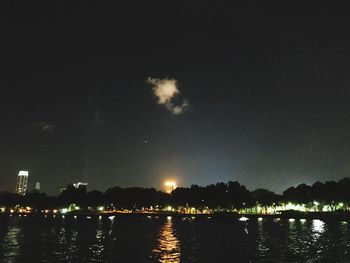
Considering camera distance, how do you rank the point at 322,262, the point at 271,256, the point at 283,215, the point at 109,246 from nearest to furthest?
the point at 322,262 → the point at 271,256 → the point at 109,246 → the point at 283,215

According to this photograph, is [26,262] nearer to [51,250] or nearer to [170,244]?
[51,250]

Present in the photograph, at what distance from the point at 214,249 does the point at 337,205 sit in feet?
425

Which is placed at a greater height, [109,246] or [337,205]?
[337,205]

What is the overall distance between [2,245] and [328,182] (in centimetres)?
14581

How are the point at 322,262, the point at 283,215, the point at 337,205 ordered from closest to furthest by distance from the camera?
1. the point at 322,262
2. the point at 337,205
3. the point at 283,215

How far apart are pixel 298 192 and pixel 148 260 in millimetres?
157441

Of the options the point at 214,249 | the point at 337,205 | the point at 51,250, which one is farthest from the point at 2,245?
the point at 337,205

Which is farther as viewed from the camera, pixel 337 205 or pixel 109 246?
pixel 337 205

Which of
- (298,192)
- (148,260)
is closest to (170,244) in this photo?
(148,260)

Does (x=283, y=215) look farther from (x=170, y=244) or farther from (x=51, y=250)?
(x=51, y=250)

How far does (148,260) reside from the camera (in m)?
46.4

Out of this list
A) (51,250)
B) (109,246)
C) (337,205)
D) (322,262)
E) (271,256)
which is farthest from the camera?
(337,205)

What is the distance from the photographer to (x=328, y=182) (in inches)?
6821

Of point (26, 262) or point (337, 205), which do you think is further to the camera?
point (337, 205)
